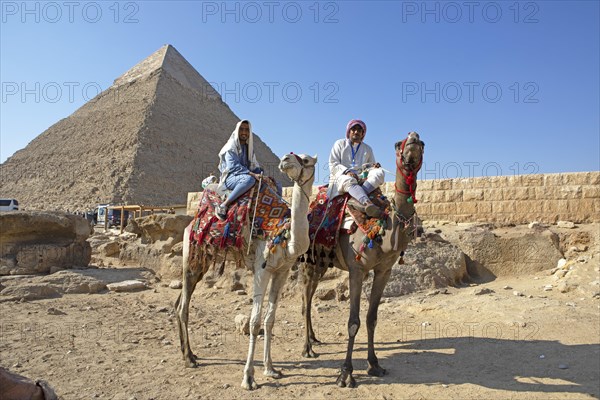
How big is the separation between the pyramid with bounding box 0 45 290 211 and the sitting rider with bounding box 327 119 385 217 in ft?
218

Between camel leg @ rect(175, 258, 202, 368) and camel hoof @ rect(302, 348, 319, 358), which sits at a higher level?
camel leg @ rect(175, 258, 202, 368)

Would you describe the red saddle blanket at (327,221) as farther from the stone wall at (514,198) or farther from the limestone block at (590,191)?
the limestone block at (590,191)

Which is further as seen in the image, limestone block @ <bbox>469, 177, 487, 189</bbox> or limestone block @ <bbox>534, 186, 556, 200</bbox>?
limestone block @ <bbox>469, 177, 487, 189</bbox>

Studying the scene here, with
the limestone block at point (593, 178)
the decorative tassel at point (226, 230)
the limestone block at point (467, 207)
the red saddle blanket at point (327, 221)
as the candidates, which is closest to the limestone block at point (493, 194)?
the limestone block at point (467, 207)

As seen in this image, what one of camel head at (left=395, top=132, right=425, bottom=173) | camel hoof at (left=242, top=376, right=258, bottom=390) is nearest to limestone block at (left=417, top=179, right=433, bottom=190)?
camel head at (left=395, top=132, right=425, bottom=173)

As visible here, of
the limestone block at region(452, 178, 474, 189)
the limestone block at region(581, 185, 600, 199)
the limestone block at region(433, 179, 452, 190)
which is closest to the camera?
the limestone block at region(581, 185, 600, 199)

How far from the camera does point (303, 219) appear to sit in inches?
161

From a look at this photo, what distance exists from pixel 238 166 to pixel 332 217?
1.19 m

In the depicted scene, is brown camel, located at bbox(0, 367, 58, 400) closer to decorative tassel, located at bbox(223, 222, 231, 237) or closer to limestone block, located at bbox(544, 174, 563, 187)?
decorative tassel, located at bbox(223, 222, 231, 237)

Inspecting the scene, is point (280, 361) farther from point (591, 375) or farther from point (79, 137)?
point (79, 137)

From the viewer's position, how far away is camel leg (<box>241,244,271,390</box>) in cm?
398

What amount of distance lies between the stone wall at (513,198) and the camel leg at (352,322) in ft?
19.1

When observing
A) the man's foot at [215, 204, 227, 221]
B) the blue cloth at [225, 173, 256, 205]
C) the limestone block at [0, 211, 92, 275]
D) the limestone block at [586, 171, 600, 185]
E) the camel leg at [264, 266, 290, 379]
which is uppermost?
the limestone block at [586, 171, 600, 185]

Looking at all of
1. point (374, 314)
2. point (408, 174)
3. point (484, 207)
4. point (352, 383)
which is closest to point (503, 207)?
point (484, 207)
